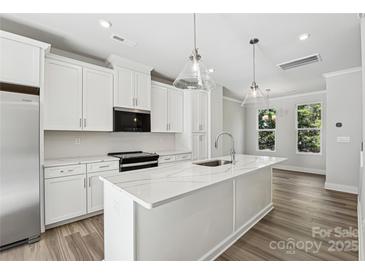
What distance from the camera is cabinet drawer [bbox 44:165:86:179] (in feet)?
7.28

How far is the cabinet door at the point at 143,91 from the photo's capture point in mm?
3314

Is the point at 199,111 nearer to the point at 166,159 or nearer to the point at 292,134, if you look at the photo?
the point at 166,159

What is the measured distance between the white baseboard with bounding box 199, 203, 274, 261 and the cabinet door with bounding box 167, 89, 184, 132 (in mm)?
2449

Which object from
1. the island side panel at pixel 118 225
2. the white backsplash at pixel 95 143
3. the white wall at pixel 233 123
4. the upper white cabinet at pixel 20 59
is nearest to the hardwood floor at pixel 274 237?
the island side panel at pixel 118 225

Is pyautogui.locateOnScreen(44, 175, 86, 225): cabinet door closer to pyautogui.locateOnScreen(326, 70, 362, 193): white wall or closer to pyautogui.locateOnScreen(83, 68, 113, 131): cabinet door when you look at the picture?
pyautogui.locateOnScreen(83, 68, 113, 131): cabinet door

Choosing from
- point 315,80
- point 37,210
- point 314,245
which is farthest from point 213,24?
point 315,80

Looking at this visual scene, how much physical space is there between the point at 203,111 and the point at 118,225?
3.52 metres

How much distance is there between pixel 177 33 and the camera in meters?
2.35

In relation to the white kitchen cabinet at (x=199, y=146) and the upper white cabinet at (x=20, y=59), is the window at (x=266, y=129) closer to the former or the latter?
the white kitchen cabinet at (x=199, y=146)

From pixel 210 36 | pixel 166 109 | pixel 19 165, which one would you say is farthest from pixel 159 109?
pixel 19 165

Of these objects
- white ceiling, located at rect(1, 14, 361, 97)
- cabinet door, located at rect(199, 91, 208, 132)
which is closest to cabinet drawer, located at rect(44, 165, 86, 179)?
white ceiling, located at rect(1, 14, 361, 97)

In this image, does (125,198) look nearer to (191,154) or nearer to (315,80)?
(191,154)

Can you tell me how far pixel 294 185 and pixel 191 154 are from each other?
267 centimetres
